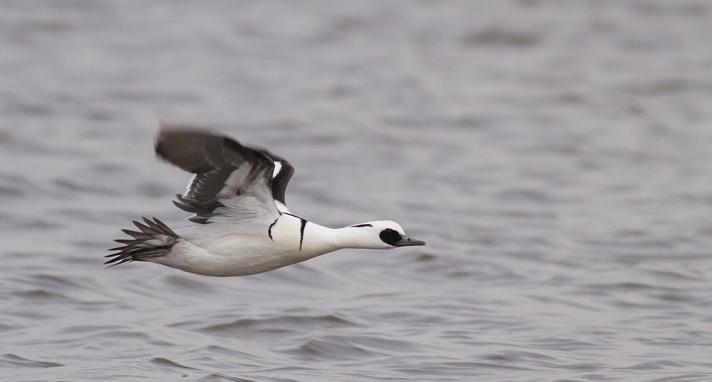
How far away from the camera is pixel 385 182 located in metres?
15.1

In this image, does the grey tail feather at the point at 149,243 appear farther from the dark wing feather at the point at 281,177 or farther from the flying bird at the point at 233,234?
the dark wing feather at the point at 281,177

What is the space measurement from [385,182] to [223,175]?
7618 mm

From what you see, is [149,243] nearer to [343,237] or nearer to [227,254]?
[227,254]

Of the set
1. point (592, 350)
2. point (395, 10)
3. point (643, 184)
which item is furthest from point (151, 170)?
point (395, 10)

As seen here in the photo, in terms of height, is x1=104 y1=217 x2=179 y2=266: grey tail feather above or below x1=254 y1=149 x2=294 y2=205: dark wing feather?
below

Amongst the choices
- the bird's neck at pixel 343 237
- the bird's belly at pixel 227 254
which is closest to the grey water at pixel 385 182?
the bird's belly at pixel 227 254

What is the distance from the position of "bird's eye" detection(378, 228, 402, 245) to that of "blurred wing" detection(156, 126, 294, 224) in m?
0.64

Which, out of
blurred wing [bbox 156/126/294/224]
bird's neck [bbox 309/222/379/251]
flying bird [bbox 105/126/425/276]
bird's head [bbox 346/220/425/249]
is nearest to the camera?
blurred wing [bbox 156/126/294/224]

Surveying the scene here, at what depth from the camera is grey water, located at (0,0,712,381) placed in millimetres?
9539

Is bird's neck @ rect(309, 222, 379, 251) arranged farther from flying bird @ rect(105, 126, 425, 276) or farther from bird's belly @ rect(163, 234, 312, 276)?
bird's belly @ rect(163, 234, 312, 276)

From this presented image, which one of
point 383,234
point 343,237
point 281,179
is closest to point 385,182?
point 281,179

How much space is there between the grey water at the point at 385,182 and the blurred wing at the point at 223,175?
461 mm

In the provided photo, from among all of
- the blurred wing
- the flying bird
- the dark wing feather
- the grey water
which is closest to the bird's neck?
the flying bird

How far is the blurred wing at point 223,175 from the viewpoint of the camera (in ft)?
22.5
